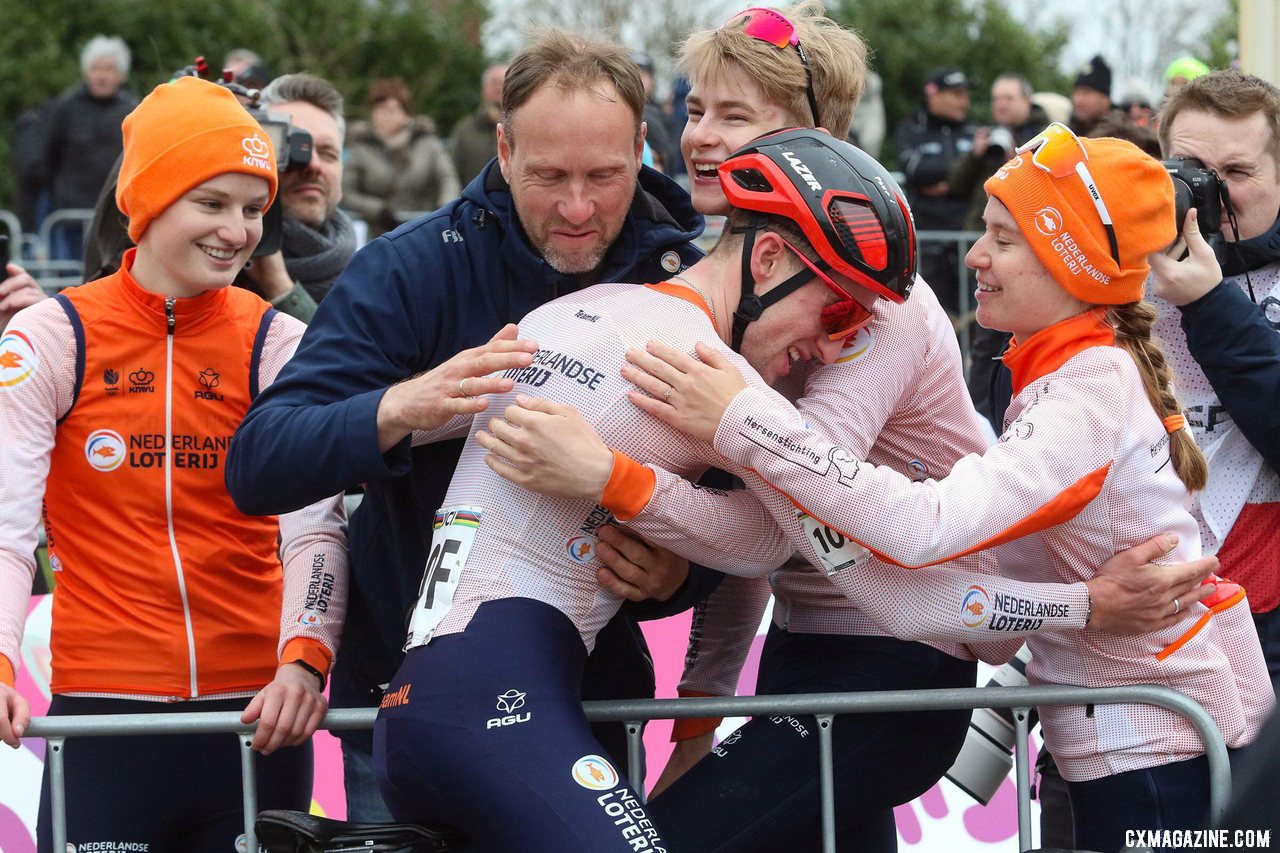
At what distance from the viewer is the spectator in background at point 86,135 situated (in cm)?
1268

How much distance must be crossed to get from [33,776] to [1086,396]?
310cm

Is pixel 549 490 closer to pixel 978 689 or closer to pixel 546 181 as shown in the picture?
pixel 546 181

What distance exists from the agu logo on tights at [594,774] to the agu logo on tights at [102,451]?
4.62ft

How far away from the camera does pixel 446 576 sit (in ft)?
9.61

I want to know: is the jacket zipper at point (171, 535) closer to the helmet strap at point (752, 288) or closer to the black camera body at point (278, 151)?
the black camera body at point (278, 151)

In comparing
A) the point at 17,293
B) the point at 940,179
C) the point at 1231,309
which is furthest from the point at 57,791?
the point at 940,179

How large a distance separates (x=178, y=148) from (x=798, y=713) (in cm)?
189

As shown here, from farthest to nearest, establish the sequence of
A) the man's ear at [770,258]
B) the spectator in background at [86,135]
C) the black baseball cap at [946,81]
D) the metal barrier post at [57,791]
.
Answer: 1. the spectator in background at [86,135]
2. the black baseball cap at [946,81]
3. the metal barrier post at [57,791]
4. the man's ear at [770,258]

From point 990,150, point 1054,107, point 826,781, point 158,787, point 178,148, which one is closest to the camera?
point 826,781

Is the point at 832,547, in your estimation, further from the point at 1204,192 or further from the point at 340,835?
the point at 1204,192

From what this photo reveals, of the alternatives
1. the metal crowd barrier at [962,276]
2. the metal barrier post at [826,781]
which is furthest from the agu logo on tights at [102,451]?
the metal crowd barrier at [962,276]

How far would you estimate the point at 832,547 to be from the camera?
3.02 m

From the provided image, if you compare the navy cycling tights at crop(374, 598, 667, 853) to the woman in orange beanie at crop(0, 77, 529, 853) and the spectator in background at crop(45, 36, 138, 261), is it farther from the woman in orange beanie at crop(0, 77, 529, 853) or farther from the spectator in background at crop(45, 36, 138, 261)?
the spectator in background at crop(45, 36, 138, 261)

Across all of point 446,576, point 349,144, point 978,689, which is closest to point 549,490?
point 446,576
